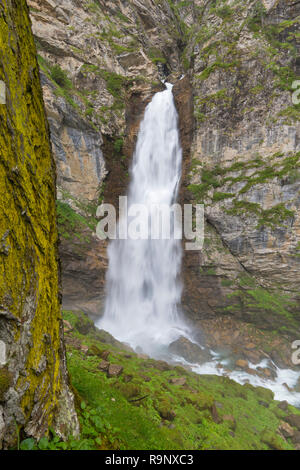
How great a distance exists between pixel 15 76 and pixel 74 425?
4.51 meters

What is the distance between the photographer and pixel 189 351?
13.1 metres

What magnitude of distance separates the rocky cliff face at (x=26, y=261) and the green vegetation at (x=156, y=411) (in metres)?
0.37

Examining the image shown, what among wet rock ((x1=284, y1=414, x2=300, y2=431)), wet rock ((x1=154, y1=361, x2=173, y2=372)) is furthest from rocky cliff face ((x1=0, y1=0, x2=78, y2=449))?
wet rock ((x1=284, y1=414, x2=300, y2=431))

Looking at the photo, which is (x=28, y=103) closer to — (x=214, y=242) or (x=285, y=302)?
(x=214, y=242)

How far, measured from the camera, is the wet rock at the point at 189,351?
41.9ft

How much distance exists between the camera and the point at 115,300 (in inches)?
629

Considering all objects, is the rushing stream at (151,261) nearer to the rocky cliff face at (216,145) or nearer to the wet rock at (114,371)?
the rocky cliff face at (216,145)

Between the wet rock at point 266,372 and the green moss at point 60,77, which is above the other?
the green moss at point 60,77

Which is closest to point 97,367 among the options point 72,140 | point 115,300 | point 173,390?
point 173,390

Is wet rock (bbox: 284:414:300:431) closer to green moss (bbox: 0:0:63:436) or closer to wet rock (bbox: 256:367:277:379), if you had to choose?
wet rock (bbox: 256:367:277:379)

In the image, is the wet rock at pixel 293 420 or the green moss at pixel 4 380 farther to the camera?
the wet rock at pixel 293 420

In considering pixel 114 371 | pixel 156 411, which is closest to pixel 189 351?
pixel 156 411

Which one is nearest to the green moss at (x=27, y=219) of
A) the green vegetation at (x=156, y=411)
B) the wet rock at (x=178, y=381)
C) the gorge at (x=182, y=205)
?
the green vegetation at (x=156, y=411)

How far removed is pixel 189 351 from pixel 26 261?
43.3ft
